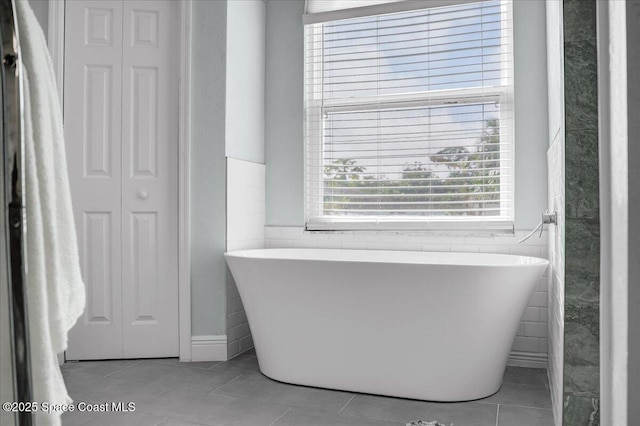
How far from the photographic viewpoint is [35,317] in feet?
2.96

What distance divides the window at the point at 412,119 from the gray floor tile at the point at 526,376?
858mm

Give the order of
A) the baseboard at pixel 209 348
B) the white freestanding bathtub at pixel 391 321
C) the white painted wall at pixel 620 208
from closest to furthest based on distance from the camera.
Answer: the white painted wall at pixel 620 208
the white freestanding bathtub at pixel 391 321
the baseboard at pixel 209 348

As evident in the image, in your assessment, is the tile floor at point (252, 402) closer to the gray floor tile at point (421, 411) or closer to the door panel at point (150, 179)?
the gray floor tile at point (421, 411)

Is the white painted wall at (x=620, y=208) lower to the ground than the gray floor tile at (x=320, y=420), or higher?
higher

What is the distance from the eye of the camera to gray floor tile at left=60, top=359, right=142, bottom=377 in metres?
2.88

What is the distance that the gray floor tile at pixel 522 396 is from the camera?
241 cm

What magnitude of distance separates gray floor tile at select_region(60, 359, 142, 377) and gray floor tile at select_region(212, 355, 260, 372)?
0.52 metres

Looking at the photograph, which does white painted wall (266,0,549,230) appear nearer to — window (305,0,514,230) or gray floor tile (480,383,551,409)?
window (305,0,514,230)

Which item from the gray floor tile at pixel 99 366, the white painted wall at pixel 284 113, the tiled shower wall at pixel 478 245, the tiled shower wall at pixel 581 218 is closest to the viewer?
the tiled shower wall at pixel 581 218

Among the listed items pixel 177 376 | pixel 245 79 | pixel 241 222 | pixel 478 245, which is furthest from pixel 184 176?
pixel 478 245

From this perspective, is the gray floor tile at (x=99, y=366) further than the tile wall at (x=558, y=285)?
Yes

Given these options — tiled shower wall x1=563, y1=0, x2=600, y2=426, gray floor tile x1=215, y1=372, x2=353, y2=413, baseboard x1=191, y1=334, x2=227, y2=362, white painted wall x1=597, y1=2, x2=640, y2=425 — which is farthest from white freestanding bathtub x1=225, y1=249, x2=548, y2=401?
white painted wall x1=597, y1=2, x2=640, y2=425

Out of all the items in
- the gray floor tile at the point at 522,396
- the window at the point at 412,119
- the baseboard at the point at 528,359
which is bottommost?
the gray floor tile at the point at 522,396

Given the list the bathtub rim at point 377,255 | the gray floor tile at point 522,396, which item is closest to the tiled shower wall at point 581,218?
the gray floor tile at point 522,396
